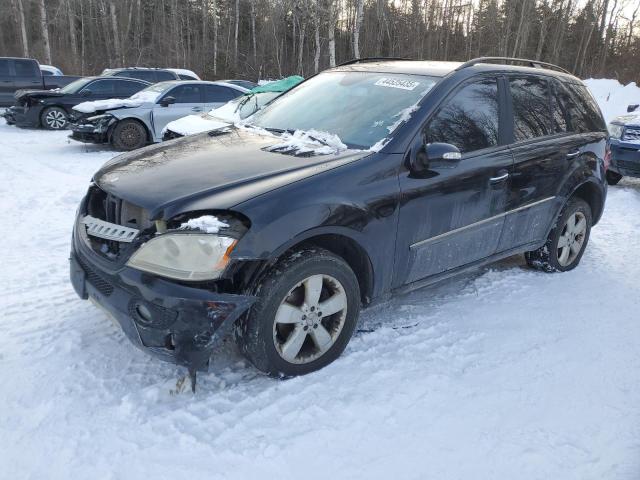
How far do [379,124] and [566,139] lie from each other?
1.96 meters

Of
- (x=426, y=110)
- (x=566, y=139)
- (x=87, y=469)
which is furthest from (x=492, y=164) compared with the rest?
(x=87, y=469)

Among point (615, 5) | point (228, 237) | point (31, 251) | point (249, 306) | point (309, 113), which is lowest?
point (31, 251)

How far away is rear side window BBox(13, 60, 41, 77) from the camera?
614 inches

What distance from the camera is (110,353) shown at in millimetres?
3080

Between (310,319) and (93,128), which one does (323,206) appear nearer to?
(310,319)

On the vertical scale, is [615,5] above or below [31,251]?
above

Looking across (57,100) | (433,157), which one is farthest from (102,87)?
(433,157)

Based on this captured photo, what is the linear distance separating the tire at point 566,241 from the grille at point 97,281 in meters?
3.59

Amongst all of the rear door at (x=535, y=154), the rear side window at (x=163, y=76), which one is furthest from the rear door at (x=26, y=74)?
the rear door at (x=535, y=154)

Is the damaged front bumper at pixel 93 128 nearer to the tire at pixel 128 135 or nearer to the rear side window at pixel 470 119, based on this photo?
the tire at pixel 128 135

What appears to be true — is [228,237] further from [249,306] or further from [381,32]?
[381,32]

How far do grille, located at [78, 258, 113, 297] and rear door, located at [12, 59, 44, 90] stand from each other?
15.6 m

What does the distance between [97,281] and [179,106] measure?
30.0 feet

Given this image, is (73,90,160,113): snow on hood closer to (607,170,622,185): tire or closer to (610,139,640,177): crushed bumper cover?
(610,139,640,177): crushed bumper cover
